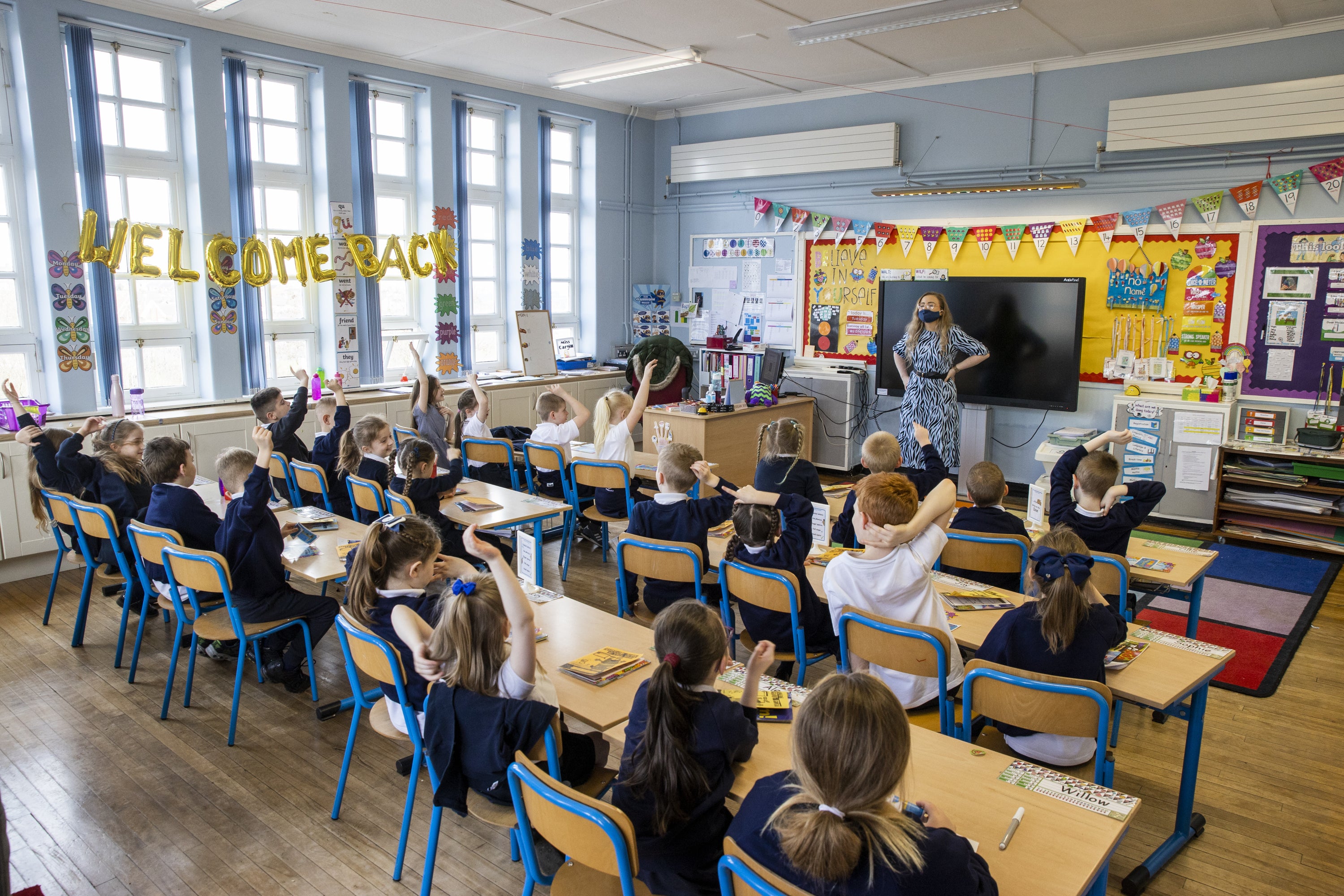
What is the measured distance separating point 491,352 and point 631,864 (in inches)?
296

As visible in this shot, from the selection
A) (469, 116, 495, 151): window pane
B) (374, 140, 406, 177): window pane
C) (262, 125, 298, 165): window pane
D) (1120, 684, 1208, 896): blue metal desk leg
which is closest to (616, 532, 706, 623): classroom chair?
(1120, 684, 1208, 896): blue metal desk leg

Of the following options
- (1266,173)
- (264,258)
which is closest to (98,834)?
(264,258)

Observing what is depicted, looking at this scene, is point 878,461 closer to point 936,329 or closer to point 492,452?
point 936,329

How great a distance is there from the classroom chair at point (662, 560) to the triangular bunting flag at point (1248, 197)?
5.27m

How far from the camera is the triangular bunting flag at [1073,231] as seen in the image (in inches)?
276

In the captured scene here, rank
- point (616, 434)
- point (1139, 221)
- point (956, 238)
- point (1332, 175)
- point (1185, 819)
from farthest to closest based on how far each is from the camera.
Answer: point (956, 238) < point (1139, 221) < point (1332, 175) < point (616, 434) < point (1185, 819)

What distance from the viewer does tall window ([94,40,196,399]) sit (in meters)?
6.05

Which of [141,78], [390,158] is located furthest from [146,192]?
[390,158]

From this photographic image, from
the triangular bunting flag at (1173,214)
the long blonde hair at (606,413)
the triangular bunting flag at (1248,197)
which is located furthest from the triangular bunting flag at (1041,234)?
the long blonde hair at (606,413)

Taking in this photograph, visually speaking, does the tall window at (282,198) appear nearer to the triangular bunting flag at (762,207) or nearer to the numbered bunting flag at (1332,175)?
the triangular bunting flag at (762,207)

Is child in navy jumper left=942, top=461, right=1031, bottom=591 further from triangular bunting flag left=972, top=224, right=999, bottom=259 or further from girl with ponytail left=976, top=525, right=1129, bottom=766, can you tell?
triangular bunting flag left=972, top=224, right=999, bottom=259

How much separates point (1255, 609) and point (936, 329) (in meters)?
2.53

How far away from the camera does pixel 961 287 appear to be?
24.5ft

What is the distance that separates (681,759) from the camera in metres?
1.83
